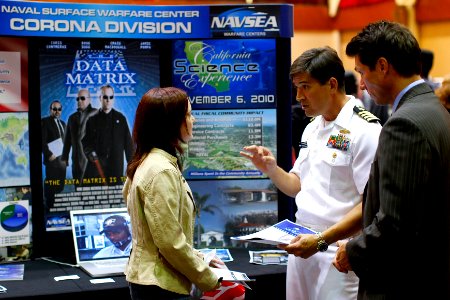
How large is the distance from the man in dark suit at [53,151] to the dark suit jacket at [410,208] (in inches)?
88.0

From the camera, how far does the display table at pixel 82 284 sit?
12.1 ft

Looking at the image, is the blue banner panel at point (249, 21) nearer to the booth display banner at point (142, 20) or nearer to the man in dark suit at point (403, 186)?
the booth display banner at point (142, 20)

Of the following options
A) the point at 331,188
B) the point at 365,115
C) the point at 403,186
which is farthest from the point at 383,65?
the point at 331,188

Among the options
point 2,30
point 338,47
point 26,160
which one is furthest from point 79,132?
point 338,47

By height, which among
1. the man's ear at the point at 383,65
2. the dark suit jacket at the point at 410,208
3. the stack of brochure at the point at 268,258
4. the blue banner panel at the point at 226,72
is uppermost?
the blue banner panel at the point at 226,72

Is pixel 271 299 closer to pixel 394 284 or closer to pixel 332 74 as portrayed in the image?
pixel 332 74

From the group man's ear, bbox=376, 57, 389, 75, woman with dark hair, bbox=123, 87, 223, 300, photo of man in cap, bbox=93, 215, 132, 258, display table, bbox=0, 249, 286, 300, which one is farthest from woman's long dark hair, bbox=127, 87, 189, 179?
photo of man in cap, bbox=93, 215, 132, 258

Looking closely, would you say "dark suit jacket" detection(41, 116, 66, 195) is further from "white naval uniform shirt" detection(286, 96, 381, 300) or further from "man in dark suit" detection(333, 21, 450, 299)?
"man in dark suit" detection(333, 21, 450, 299)

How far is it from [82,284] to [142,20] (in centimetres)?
146

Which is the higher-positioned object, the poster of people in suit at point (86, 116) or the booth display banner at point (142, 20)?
the booth display banner at point (142, 20)

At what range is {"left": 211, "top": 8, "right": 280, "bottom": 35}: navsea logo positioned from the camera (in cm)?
438

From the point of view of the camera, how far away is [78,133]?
4.30m

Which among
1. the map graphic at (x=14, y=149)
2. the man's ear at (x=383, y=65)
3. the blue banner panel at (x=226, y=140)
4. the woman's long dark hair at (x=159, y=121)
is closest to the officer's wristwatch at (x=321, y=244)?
the woman's long dark hair at (x=159, y=121)

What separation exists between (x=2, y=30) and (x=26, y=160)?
0.70m
